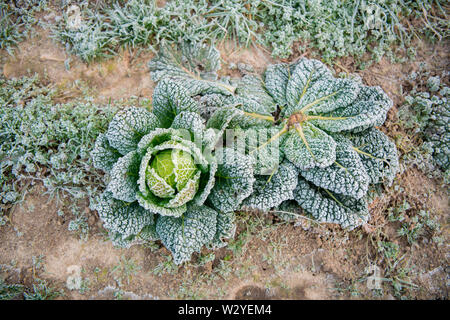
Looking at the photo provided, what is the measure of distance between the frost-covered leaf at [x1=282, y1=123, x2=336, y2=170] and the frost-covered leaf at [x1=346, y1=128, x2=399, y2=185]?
339mm

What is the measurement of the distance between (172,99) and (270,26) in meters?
1.61

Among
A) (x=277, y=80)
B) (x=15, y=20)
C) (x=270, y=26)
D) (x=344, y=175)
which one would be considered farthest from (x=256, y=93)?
(x=15, y=20)

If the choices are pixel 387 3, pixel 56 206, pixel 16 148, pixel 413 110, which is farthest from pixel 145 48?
pixel 413 110

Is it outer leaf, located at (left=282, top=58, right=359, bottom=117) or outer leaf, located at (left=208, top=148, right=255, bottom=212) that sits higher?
outer leaf, located at (left=282, top=58, right=359, bottom=117)

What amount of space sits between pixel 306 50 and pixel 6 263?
3650 mm

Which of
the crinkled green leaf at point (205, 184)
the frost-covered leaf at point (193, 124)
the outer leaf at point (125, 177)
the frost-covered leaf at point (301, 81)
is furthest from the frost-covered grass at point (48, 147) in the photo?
the frost-covered leaf at point (301, 81)

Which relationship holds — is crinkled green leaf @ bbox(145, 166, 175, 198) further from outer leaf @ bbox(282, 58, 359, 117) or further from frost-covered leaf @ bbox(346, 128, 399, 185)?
frost-covered leaf @ bbox(346, 128, 399, 185)

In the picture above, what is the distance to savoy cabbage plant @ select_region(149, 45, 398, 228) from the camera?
2.67 metres

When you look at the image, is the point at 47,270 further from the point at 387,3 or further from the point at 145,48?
the point at 387,3

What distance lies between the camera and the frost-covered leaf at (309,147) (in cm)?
265

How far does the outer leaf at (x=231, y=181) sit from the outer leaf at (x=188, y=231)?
138 millimetres

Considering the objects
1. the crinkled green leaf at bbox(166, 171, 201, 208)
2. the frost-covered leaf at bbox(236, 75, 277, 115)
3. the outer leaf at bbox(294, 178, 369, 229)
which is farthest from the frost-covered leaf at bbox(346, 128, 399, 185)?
the crinkled green leaf at bbox(166, 171, 201, 208)

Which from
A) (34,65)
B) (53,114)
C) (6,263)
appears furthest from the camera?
(34,65)
